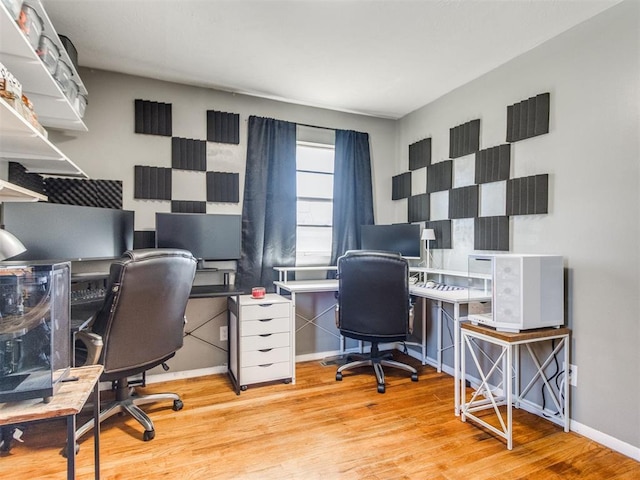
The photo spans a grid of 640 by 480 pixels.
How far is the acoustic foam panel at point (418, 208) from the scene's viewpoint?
3.45 meters

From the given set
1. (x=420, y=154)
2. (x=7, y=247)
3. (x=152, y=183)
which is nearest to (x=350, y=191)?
(x=420, y=154)

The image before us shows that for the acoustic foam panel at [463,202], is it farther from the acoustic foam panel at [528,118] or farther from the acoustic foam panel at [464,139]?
the acoustic foam panel at [528,118]

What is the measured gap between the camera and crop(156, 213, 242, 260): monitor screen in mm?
2752

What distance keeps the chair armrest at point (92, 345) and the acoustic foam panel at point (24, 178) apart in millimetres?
1082

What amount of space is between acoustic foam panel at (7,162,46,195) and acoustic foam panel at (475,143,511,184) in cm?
326

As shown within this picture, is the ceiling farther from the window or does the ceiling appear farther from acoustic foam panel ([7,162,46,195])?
acoustic foam panel ([7,162,46,195])

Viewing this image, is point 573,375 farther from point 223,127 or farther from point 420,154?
point 223,127

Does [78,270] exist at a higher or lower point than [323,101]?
lower

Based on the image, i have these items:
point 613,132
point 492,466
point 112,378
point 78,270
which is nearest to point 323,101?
point 613,132

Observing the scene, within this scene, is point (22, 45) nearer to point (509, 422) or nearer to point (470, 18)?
point (470, 18)

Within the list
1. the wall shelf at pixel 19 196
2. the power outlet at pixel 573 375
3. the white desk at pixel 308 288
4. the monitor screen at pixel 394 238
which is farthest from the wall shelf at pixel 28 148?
the power outlet at pixel 573 375

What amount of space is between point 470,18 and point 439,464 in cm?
255

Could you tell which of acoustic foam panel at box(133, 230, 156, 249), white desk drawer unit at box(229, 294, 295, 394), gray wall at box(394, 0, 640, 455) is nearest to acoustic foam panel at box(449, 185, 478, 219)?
gray wall at box(394, 0, 640, 455)

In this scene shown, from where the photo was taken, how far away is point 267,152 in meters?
3.31
